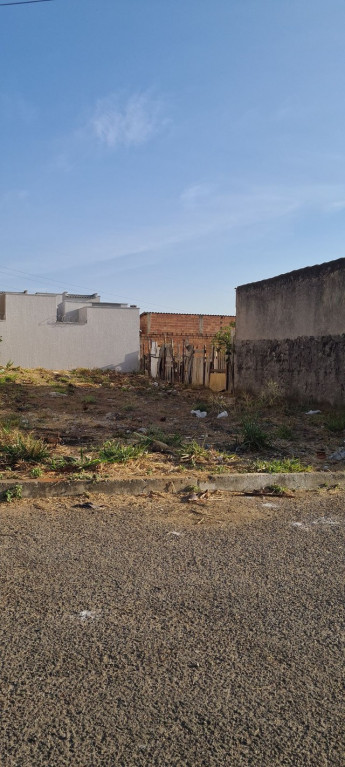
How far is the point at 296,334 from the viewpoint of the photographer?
1312 centimetres

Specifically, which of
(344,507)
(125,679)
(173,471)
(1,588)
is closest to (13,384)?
(173,471)

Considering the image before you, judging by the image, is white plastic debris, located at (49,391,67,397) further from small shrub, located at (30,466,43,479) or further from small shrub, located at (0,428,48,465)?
small shrub, located at (30,466,43,479)

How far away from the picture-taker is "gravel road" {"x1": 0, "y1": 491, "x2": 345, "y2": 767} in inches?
89.2

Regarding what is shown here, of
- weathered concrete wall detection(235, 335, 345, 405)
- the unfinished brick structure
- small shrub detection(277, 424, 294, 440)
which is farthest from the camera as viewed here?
the unfinished brick structure

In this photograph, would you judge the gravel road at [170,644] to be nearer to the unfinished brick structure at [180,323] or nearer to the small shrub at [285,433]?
the small shrub at [285,433]

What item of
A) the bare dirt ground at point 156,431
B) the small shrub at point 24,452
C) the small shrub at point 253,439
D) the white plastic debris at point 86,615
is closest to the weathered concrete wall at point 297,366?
the bare dirt ground at point 156,431

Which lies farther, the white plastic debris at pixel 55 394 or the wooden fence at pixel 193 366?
the wooden fence at pixel 193 366

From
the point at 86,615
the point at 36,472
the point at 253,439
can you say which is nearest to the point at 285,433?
the point at 253,439

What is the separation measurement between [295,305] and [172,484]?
7.97 meters

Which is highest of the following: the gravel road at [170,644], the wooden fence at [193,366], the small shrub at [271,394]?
the wooden fence at [193,366]

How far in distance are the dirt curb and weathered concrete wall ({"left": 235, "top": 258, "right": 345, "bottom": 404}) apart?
5214 millimetres

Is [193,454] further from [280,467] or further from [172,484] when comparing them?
[172,484]

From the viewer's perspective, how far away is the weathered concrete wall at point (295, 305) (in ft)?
38.3

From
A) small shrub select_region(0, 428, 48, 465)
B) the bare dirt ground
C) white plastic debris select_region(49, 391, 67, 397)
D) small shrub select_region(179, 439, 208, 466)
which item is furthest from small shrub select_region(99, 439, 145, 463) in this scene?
white plastic debris select_region(49, 391, 67, 397)
